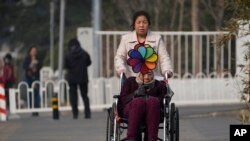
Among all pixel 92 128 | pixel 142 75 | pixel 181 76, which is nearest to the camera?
pixel 142 75

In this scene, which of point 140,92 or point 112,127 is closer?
point 140,92

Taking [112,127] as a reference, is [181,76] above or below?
below

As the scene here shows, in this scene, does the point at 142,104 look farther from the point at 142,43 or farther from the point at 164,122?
the point at 142,43

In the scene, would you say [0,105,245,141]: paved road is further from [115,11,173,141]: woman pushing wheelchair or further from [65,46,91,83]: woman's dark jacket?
[115,11,173,141]: woman pushing wheelchair

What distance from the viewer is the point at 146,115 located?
447 inches

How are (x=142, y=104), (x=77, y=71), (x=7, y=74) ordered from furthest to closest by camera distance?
(x=7, y=74) → (x=77, y=71) → (x=142, y=104)

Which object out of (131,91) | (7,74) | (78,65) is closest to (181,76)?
(7,74)

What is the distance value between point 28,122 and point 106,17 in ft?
71.0

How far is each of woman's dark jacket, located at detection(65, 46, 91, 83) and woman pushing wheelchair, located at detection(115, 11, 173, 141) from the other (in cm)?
776

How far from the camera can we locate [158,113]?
37.1ft

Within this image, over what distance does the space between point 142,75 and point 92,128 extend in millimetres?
5590

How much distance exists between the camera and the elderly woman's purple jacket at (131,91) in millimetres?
11523

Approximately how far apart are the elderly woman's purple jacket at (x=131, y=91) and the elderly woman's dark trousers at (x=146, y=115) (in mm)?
159

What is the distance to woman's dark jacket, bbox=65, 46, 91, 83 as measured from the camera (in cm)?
1977
